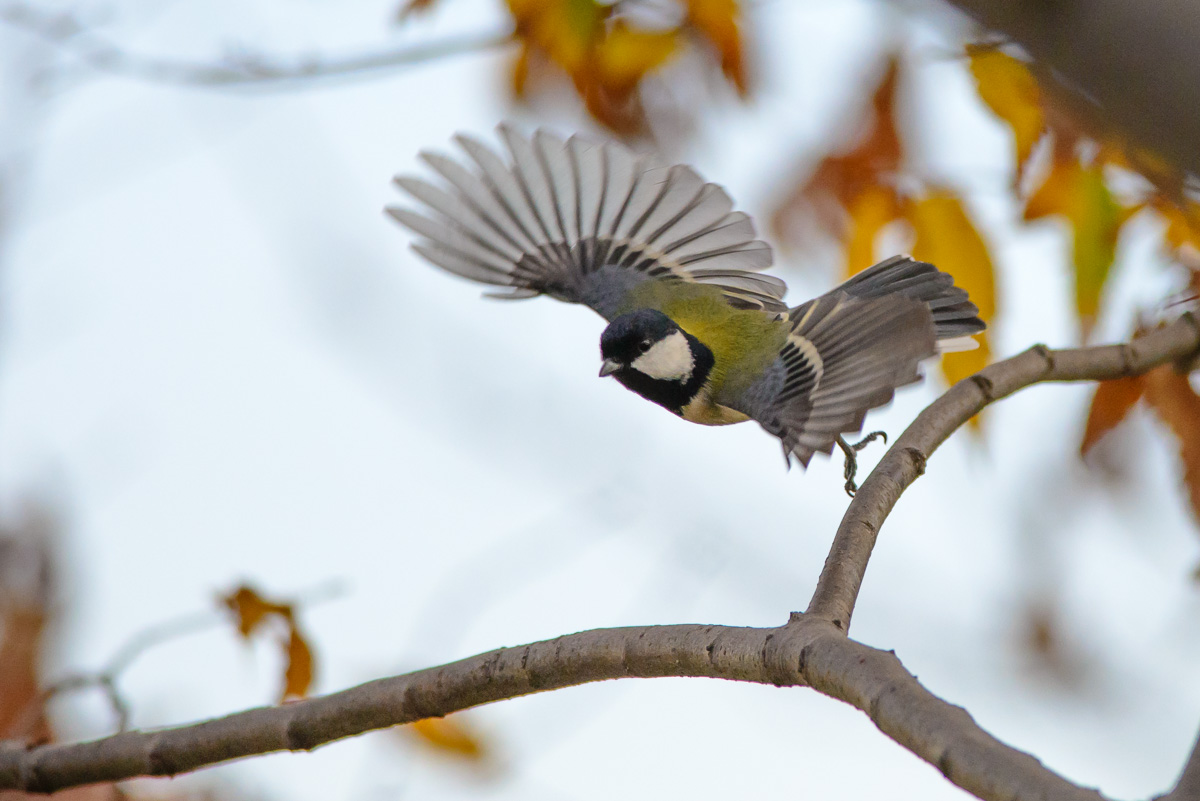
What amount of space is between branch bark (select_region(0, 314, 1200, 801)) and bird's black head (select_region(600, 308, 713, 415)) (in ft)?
1.97

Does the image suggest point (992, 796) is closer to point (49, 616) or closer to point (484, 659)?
point (484, 659)

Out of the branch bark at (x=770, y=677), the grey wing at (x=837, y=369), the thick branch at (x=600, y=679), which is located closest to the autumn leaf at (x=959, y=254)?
the grey wing at (x=837, y=369)

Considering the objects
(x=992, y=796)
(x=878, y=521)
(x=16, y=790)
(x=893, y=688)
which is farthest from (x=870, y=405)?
(x=16, y=790)

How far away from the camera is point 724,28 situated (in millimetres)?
2402

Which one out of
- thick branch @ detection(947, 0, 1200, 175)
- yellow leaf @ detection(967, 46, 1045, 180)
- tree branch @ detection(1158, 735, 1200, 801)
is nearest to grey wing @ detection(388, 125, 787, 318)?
yellow leaf @ detection(967, 46, 1045, 180)

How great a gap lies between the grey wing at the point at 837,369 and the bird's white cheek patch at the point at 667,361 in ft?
0.67

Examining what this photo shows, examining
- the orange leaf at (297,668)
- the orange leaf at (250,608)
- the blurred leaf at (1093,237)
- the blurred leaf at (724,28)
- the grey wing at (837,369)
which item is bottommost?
the orange leaf at (297,668)

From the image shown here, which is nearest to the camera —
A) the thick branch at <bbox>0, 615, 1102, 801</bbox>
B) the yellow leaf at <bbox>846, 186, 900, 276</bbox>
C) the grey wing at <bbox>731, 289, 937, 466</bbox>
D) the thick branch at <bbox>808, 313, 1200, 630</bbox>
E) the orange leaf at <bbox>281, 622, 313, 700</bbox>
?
the thick branch at <bbox>0, 615, 1102, 801</bbox>

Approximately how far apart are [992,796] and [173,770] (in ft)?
3.75

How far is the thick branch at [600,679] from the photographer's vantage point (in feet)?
2.76

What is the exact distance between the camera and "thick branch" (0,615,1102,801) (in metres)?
0.84

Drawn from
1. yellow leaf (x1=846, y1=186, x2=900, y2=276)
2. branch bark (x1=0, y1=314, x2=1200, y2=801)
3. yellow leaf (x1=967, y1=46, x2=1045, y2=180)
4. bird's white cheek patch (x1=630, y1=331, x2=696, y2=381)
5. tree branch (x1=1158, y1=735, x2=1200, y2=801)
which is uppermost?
yellow leaf (x1=846, y1=186, x2=900, y2=276)

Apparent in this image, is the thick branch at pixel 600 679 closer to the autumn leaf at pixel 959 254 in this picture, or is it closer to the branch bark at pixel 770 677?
the branch bark at pixel 770 677

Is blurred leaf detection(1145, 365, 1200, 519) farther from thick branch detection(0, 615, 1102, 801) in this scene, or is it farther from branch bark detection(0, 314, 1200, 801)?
thick branch detection(0, 615, 1102, 801)
